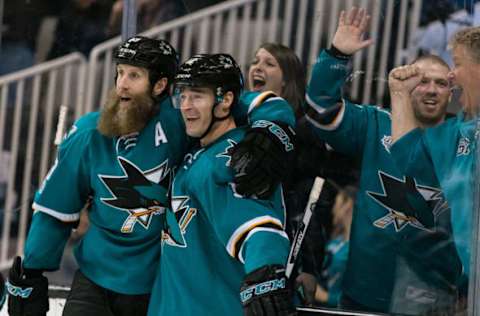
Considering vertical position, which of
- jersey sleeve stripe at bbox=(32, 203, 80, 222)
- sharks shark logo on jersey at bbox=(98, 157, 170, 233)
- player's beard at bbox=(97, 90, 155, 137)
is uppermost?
player's beard at bbox=(97, 90, 155, 137)

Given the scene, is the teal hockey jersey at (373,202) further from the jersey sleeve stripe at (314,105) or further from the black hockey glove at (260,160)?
the black hockey glove at (260,160)

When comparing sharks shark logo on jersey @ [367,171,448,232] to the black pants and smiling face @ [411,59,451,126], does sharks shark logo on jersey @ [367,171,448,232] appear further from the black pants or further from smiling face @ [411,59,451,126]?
the black pants

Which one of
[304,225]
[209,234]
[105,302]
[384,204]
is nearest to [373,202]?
[384,204]

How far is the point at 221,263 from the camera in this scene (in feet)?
10.7

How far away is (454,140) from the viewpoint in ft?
11.5

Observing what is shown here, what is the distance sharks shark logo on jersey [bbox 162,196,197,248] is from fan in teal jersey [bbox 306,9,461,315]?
669 mm

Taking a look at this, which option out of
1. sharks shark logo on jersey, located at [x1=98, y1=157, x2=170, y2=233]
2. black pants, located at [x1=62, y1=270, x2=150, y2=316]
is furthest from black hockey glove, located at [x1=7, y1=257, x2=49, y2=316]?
sharks shark logo on jersey, located at [x1=98, y1=157, x2=170, y2=233]

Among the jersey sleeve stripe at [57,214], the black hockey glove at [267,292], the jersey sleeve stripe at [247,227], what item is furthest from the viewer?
the jersey sleeve stripe at [57,214]

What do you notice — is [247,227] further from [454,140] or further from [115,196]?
[454,140]

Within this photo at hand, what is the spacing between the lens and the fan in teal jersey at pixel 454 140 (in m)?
3.46

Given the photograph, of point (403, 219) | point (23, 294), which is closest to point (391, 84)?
point (403, 219)

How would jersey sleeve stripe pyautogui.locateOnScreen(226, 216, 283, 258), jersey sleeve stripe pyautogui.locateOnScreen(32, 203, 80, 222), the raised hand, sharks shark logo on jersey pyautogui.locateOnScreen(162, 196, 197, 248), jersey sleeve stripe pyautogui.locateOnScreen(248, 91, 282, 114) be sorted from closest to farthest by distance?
jersey sleeve stripe pyautogui.locateOnScreen(226, 216, 283, 258) → sharks shark logo on jersey pyautogui.locateOnScreen(162, 196, 197, 248) → jersey sleeve stripe pyautogui.locateOnScreen(248, 91, 282, 114) → jersey sleeve stripe pyautogui.locateOnScreen(32, 203, 80, 222) → the raised hand

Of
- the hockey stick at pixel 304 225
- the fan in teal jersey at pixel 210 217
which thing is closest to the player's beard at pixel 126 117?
the fan in teal jersey at pixel 210 217

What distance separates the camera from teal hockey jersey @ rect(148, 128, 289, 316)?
313 centimetres
